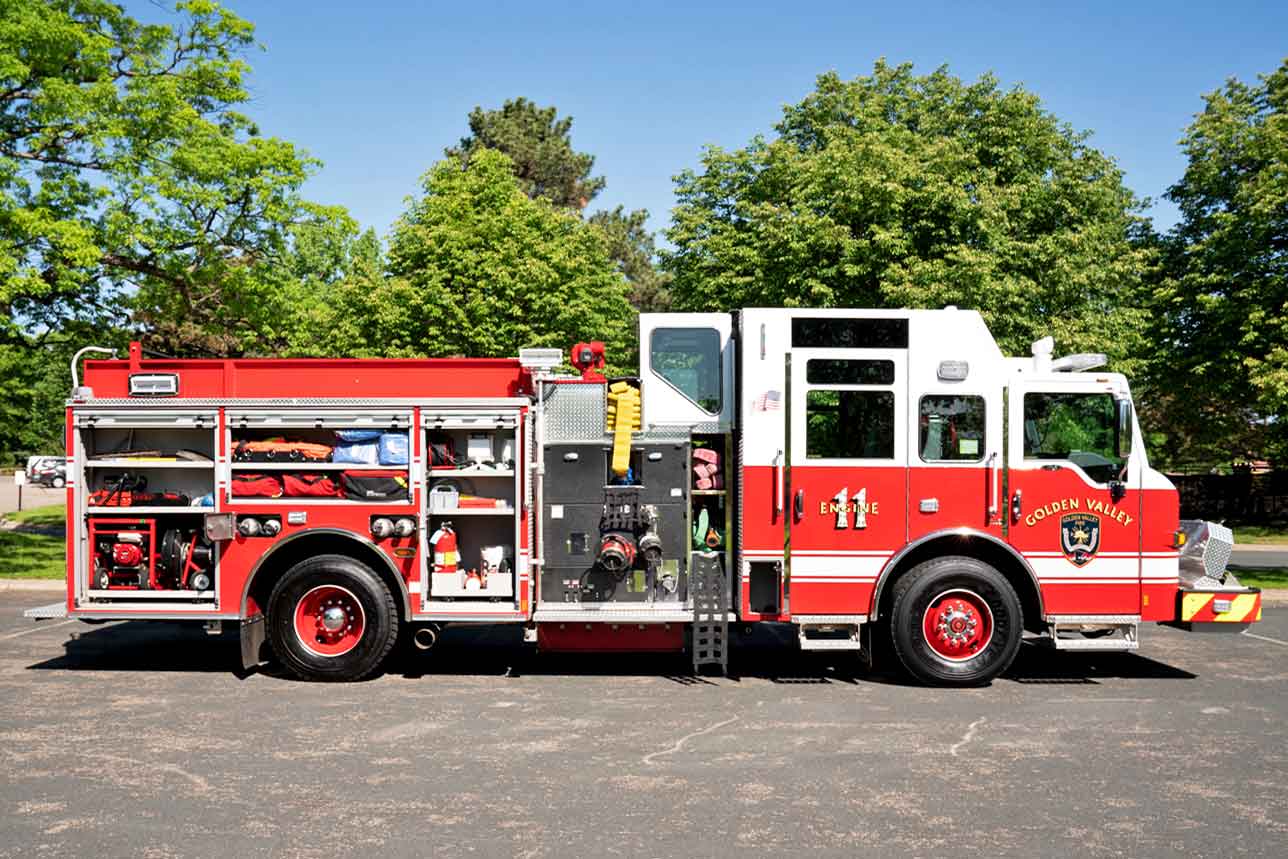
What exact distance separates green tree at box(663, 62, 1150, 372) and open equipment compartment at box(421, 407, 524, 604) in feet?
41.5

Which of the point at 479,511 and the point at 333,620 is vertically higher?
Result: the point at 479,511

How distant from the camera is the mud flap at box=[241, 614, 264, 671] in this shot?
8.81 metres

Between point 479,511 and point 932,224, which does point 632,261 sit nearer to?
point 932,224

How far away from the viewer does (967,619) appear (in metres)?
8.76

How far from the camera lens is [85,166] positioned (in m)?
17.4

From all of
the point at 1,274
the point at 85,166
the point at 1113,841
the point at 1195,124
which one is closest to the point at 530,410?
the point at 1113,841

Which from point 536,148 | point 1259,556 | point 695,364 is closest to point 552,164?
point 536,148

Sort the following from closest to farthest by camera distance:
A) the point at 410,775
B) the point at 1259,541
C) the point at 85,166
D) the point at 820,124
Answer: the point at 410,775, the point at 85,166, the point at 1259,541, the point at 820,124

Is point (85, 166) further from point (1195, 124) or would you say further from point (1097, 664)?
point (1195, 124)

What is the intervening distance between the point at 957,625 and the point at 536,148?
1646 inches

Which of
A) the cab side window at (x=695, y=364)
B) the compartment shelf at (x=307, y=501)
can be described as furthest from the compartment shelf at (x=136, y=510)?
the cab side window at (x=695, y=364)

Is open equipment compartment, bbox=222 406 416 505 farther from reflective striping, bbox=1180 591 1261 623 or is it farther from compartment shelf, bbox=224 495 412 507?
reflective striping, bbox=1180 591 1261 623

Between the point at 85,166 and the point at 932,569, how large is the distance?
1585cm

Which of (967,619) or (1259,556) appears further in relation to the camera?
(1259,556)
